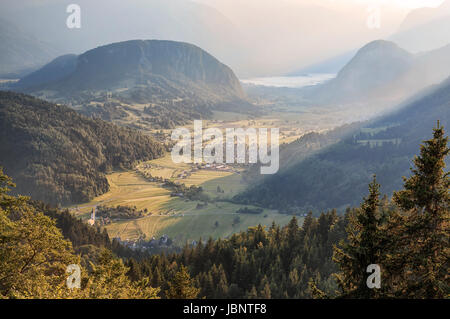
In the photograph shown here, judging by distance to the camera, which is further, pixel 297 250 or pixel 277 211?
pixel 277 211

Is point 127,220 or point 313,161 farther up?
point 313,161

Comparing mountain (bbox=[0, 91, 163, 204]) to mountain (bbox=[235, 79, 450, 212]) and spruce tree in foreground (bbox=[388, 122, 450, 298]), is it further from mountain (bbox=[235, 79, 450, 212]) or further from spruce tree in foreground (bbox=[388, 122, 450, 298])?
spruce tree in foreground (bbox=[388, 122, 450, 298])

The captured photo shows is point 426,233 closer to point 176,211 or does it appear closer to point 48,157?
point 176,211

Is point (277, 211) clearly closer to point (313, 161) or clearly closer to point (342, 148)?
point (313, 161)

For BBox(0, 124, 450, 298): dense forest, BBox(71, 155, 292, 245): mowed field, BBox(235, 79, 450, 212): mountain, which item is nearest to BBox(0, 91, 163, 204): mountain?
BBox(71, 155, 292, 245): mowed field

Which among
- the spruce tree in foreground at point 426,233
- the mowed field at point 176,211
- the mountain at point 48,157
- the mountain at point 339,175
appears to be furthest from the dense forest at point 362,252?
the mountain at point 48,157

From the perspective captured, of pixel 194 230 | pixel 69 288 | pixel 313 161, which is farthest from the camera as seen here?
pixel 313 161

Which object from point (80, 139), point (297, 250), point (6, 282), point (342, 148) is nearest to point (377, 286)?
point (6, 282)

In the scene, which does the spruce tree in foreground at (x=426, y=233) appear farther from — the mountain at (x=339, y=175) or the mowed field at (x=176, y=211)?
the mountain at (x=339, y=175)
